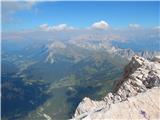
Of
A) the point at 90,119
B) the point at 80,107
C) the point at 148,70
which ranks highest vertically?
the point at 148,70

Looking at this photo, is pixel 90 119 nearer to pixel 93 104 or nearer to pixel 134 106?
pixel 134 106

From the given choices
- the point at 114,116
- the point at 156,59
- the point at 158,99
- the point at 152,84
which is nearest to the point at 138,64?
the point at 156,59

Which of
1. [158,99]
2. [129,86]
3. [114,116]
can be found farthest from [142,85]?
[114,116]

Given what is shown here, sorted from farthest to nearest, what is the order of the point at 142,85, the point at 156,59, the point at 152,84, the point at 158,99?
1. the point at 156,59
2. the point at 142,85
3. the point at 152,84
4. the point at 158,99

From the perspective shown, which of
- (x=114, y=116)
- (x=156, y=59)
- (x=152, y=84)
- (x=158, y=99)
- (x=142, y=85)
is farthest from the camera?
(x=156, y=59)

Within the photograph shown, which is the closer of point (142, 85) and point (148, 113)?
point (148, 113)

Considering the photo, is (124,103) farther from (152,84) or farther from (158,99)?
(152,84)

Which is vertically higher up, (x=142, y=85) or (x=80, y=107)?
(x=142, y=85)

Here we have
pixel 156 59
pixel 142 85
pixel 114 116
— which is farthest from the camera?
pixel 156 59

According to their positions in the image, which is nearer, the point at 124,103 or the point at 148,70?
the point at 124,103
